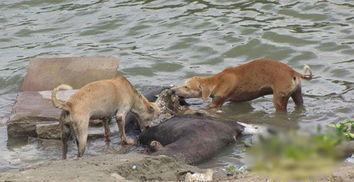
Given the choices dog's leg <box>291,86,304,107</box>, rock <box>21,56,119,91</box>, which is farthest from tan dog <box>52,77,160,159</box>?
dog's leg <box>291,86,304,107</box>

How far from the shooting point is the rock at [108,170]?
15.5 feet

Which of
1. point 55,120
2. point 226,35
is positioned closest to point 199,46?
point 226,35

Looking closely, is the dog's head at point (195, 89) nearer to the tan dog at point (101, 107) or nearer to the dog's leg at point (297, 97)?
the tan dog at point (101, 107)

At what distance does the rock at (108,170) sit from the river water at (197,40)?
254 cm

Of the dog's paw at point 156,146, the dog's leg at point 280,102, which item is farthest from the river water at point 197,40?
the dog's paw at point 156,146

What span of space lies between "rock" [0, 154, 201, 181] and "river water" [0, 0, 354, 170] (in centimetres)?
254

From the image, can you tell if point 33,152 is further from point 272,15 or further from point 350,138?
point 272,15

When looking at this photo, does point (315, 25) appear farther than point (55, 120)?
Yes

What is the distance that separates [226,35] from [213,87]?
9.31 ft

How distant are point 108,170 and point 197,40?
6.20 m

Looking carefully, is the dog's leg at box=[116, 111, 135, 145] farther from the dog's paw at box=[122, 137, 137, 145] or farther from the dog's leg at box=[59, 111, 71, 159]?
the dog's leg at box=[59, 111, 71, 159]

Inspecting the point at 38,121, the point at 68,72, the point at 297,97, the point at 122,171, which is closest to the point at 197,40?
the point at 68,72

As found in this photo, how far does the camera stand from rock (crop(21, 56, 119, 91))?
8.84 meters

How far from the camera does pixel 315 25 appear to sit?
11.1m
